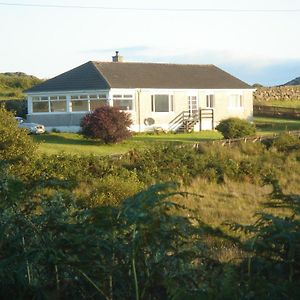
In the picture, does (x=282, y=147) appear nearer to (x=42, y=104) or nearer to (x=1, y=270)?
(x=42, y=104)

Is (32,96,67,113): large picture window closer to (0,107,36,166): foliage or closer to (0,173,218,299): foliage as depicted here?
(0,107,36,166): foliage

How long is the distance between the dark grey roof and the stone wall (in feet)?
52.7

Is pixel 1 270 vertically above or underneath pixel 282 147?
above

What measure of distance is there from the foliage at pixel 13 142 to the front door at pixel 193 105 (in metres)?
22.5

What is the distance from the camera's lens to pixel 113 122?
3738 cm

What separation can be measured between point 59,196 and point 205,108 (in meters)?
42.9

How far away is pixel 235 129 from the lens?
39.3 metres

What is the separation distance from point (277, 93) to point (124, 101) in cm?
2812

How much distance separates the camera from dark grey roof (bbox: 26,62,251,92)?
1770 inches

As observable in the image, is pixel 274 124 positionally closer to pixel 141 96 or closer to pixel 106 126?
pixel 141 96

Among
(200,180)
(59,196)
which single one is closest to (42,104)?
(200,180)

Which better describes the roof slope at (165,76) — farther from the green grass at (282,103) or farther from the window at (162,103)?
the green grass at (282,103)

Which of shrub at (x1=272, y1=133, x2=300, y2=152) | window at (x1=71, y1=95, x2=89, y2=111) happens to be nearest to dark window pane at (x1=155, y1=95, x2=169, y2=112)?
window at (x1=71, y1=95, x2=89, y2=111)

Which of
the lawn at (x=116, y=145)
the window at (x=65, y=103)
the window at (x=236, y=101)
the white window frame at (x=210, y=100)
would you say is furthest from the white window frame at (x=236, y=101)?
the window at (x=65, y=103)
